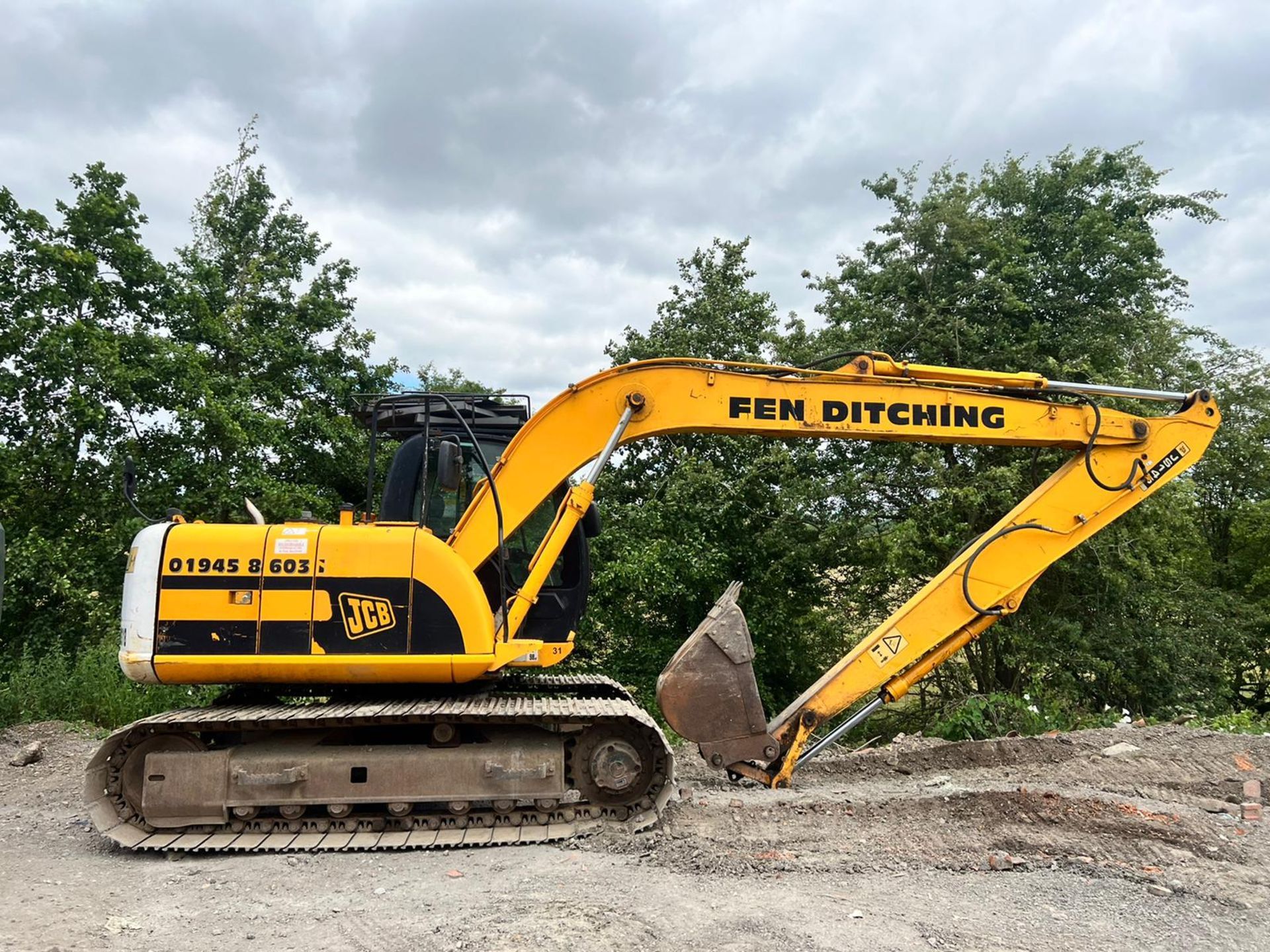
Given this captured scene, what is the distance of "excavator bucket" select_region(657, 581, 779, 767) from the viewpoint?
542 cm

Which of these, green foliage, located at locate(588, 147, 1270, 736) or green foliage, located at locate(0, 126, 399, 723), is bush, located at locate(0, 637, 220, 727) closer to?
Answer: green foliage, located at locate(0, 126, 399, 723)

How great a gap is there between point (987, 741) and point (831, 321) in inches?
305

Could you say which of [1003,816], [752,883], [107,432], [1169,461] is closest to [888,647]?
[1003,816]

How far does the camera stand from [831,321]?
45.2 ft

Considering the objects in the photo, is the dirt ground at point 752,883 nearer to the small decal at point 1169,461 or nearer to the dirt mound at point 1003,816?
the dirt mound at point 1003,816

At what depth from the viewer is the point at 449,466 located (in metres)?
5.71

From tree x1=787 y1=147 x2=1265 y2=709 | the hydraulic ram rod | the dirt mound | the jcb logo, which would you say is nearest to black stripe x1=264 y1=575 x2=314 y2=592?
the jcb logo

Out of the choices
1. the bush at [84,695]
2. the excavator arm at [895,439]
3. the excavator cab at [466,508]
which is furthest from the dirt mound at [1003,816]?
the bush at [84,695]

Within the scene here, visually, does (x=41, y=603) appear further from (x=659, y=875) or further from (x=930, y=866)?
(x=930, y=866)

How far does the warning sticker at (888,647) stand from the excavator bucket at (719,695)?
3.16ft

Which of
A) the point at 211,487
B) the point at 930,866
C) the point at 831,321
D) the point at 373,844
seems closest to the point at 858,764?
the point at 930,866

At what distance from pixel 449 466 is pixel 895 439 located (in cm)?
319

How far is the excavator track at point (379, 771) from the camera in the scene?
5449 mm

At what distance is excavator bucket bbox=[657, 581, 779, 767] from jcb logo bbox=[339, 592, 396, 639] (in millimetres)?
1829
